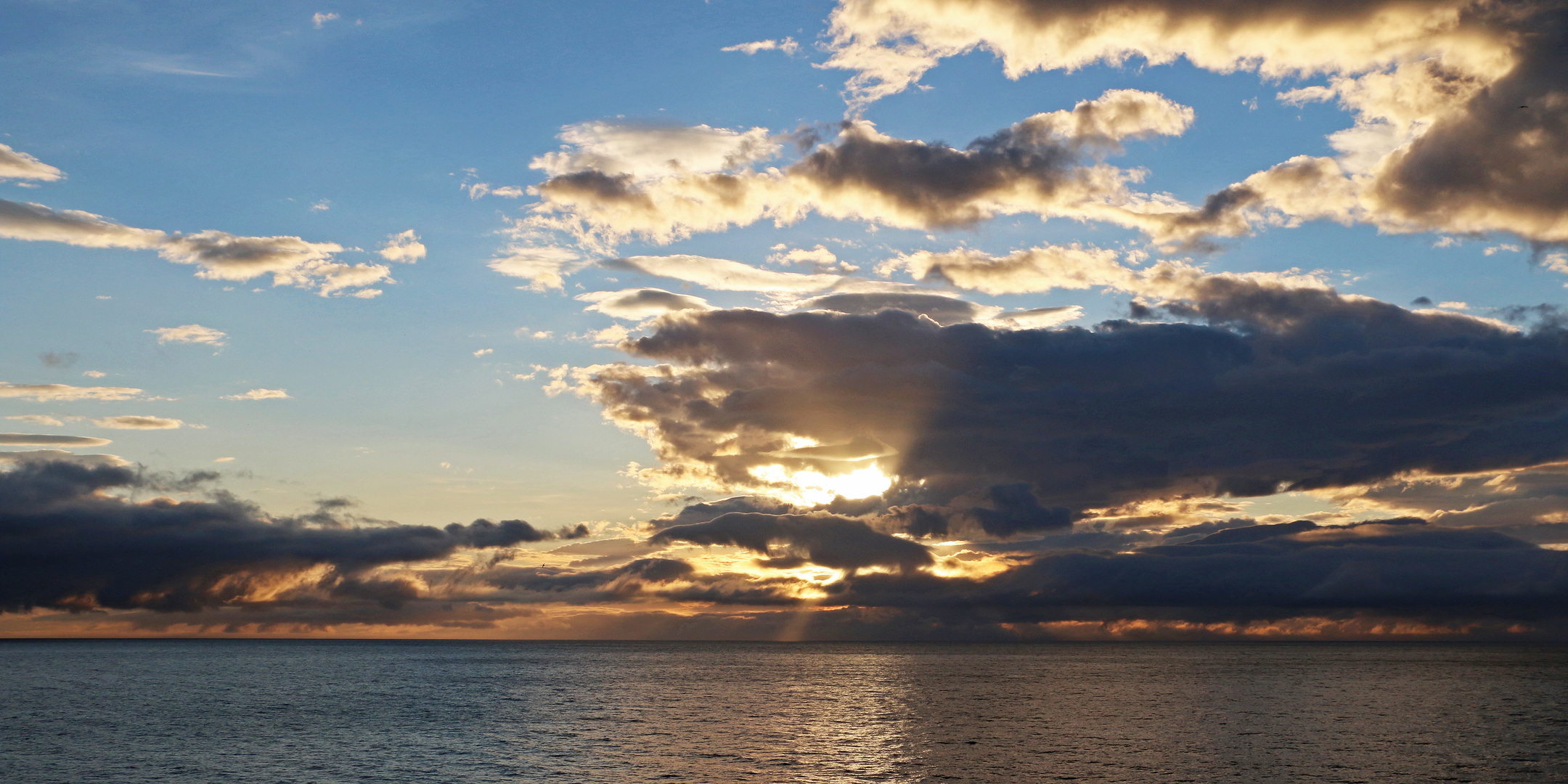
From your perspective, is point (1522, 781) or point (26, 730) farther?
point (26, 730)

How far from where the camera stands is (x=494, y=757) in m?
103

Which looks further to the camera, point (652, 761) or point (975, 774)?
point (652, 761)

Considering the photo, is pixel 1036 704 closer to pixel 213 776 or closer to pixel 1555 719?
pixel 1555 719

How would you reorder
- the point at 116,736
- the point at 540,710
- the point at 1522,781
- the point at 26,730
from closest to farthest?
the point at 1522,781 < the point at 116,736 < the point at 26,730 < the point at 540,710

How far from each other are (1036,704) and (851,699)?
36024mm

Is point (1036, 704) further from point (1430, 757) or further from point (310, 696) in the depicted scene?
point (310, 696)

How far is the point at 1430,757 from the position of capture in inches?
4003

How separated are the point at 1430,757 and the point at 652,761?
253ft

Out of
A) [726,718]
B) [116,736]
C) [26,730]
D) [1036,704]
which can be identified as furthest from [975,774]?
[26,730]

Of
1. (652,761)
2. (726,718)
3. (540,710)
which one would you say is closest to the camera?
(652,761)

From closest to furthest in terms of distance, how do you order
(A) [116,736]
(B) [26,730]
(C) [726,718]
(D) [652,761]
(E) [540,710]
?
1. (D) [652,761]
2. (A) [116,736]
3. (B) [26,730]
4. (C) [726,718]
5. (E) [540,710]

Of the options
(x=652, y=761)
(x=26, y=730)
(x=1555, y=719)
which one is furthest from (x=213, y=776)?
(x=1555, y=719)

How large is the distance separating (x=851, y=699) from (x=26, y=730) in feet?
409

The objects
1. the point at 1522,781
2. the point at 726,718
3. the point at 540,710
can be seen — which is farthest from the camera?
the point at 540,710
